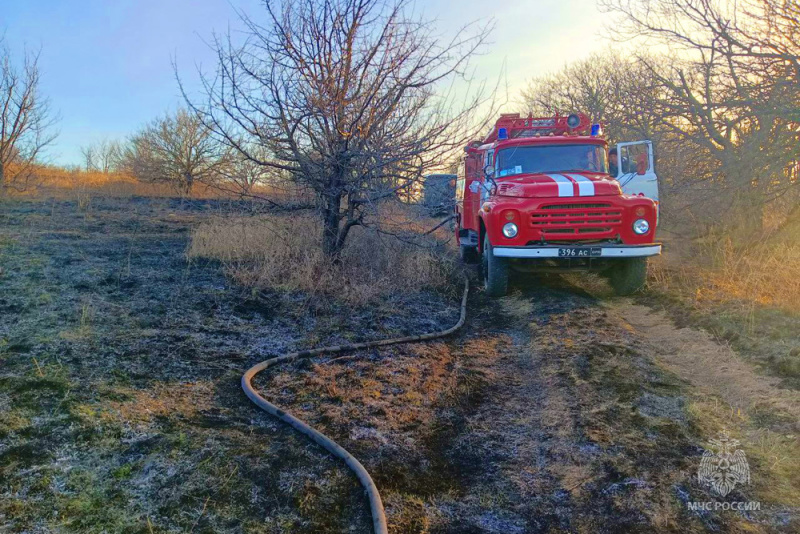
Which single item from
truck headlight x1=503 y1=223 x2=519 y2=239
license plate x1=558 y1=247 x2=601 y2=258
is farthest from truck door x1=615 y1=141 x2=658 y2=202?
truck headlight x1=503 y1=223 x2=519 y2=239

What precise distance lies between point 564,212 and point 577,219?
20 cm

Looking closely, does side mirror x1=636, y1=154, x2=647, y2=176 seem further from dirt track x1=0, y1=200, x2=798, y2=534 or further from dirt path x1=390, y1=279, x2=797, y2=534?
dirt path x1=390, y1=279, x2=797, y2=534

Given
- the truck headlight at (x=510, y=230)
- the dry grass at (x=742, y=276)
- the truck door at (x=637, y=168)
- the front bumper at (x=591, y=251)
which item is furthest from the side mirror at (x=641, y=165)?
the truck headlight at (x=510, y=230)

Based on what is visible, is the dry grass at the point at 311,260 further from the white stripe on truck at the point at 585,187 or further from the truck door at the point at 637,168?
the truck door at the point at 637,168

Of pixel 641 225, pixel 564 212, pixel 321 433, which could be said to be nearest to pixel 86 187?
pixel 564 212

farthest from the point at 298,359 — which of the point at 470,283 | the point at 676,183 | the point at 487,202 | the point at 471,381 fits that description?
the point at 676,183

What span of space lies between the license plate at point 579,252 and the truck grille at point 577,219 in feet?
0.75

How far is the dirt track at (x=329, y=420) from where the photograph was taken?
226 cm

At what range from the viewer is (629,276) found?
266 inches

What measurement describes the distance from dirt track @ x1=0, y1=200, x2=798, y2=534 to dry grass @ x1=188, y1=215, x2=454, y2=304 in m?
0.66

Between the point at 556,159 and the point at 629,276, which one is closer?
the point at 629,276

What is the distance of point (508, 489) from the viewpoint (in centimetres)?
256

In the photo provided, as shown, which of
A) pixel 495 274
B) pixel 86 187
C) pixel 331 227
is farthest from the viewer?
pixel 86 187

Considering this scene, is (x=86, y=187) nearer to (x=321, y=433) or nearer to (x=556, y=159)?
(x=556, y=159)
